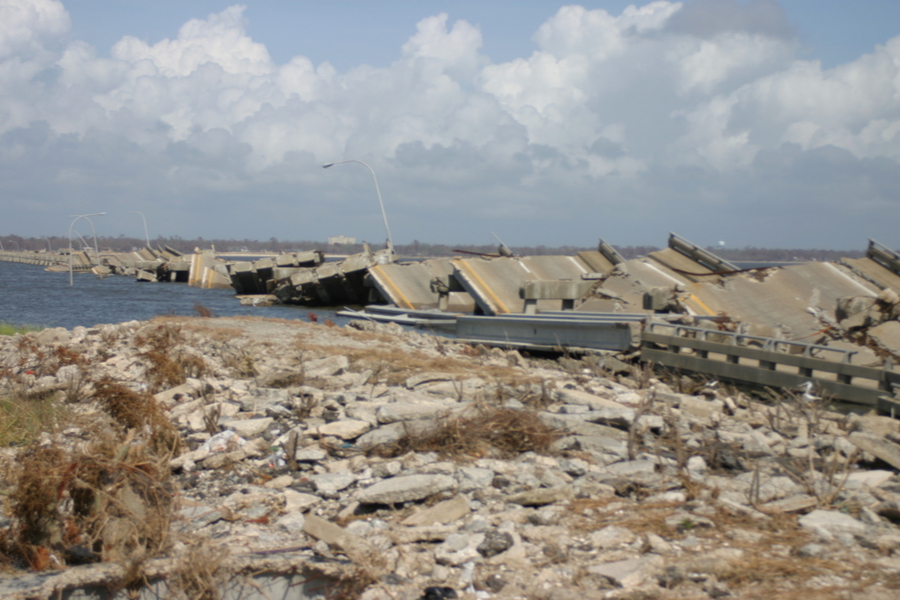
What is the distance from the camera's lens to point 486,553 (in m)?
3.94

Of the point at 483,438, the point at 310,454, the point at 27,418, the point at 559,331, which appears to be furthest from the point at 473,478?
the point at 559,331

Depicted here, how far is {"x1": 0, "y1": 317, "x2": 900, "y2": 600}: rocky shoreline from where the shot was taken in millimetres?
3609

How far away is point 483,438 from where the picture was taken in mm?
5809

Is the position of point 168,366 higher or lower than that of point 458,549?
higher

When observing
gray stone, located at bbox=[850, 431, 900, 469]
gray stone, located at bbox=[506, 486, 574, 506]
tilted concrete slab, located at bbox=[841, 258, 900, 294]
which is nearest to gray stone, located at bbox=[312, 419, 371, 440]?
gray stone, located at bbox=[506, 486, 574, 506]

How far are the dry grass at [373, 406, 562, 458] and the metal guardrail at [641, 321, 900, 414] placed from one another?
4860 mm

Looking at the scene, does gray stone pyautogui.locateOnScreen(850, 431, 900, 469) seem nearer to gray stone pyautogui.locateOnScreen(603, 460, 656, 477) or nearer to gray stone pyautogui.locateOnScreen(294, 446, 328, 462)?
gray stone pyautogui.locateOnScreen(603, 460, 656, 477)

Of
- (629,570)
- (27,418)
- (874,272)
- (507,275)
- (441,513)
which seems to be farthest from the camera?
(507,275)

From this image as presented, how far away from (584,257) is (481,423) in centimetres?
1885

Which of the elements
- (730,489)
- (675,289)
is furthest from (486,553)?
(675,289)

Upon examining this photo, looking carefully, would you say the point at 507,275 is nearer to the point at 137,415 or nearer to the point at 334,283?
the point at 334,283

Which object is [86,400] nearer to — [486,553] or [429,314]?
[486,553]

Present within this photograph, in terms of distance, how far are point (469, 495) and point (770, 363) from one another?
24.3ft

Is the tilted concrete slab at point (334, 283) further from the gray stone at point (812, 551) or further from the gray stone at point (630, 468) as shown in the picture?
the gray stone at point (812, 551)
